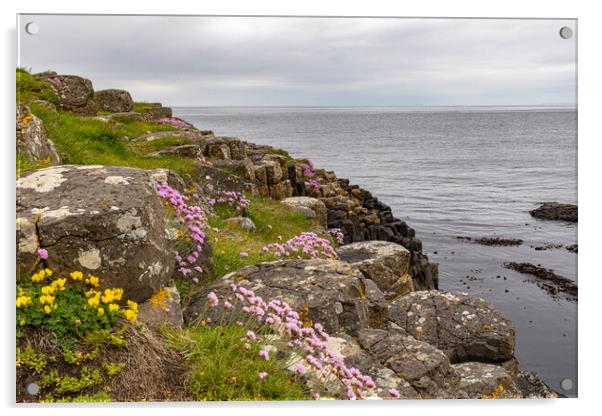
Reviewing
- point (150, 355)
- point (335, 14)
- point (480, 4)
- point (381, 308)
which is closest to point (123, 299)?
point (150, 355)

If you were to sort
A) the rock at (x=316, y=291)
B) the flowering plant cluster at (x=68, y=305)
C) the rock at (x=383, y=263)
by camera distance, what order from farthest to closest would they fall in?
the rock at (x=383, y=263) < the rock at (x=316, y=291) < the flowering plant cluster at (x=68, y=305)

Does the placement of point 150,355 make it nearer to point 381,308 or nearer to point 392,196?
point 381,308

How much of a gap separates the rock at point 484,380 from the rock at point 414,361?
1884 millimetres

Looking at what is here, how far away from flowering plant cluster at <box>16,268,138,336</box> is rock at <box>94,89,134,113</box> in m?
13.5

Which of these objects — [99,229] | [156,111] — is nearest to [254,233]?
[99,229]

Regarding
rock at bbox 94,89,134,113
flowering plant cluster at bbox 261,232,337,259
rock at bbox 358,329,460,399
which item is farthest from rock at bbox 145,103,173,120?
rock at bbox 358,329,460,399

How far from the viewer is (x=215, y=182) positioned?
11.8 m

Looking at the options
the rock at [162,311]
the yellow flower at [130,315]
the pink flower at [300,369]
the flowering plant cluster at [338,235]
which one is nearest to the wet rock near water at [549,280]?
the pink flower at [300,369]

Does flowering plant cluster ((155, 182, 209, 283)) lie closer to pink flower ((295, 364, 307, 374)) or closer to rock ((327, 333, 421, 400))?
pink flower ((295, 364, 307, 374))

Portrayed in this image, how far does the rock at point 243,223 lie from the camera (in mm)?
10625

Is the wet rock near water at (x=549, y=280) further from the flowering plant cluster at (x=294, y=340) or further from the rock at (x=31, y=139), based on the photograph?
the rock at (x=31, y=139)

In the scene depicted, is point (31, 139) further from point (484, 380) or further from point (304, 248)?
point (484, 380)

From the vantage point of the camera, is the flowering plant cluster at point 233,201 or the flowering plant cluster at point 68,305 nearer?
the flowering plant cluster at point 68,305

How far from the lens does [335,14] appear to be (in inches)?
286
